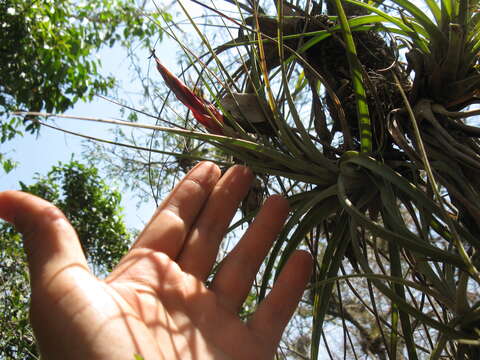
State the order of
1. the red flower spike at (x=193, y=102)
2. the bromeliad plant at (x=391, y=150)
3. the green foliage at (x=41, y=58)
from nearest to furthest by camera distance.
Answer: the bromeliad plant at (x=391, y=150) < the red flower spike at (x=193, y=102) < the green foliage at (x=41, y=58)

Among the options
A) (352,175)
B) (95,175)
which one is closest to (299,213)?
(352,175)

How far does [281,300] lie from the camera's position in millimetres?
614

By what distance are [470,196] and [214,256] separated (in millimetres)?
371

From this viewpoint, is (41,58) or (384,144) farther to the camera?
(41,58)

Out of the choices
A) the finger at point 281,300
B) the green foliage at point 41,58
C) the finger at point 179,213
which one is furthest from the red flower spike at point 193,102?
the green foliage at point 41,58

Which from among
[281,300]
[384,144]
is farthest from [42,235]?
[384,144]

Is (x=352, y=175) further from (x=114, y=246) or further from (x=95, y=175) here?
(x=95, y=175)

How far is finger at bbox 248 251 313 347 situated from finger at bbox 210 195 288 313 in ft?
0.13

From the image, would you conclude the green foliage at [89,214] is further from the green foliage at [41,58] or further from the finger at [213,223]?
the finger at [213,223]

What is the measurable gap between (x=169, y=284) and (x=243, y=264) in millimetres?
112

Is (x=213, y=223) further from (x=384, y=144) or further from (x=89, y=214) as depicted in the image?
(x=89, y=214)

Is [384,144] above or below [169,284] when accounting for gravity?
above

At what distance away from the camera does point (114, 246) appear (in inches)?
79.2

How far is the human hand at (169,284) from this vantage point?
49 cm
